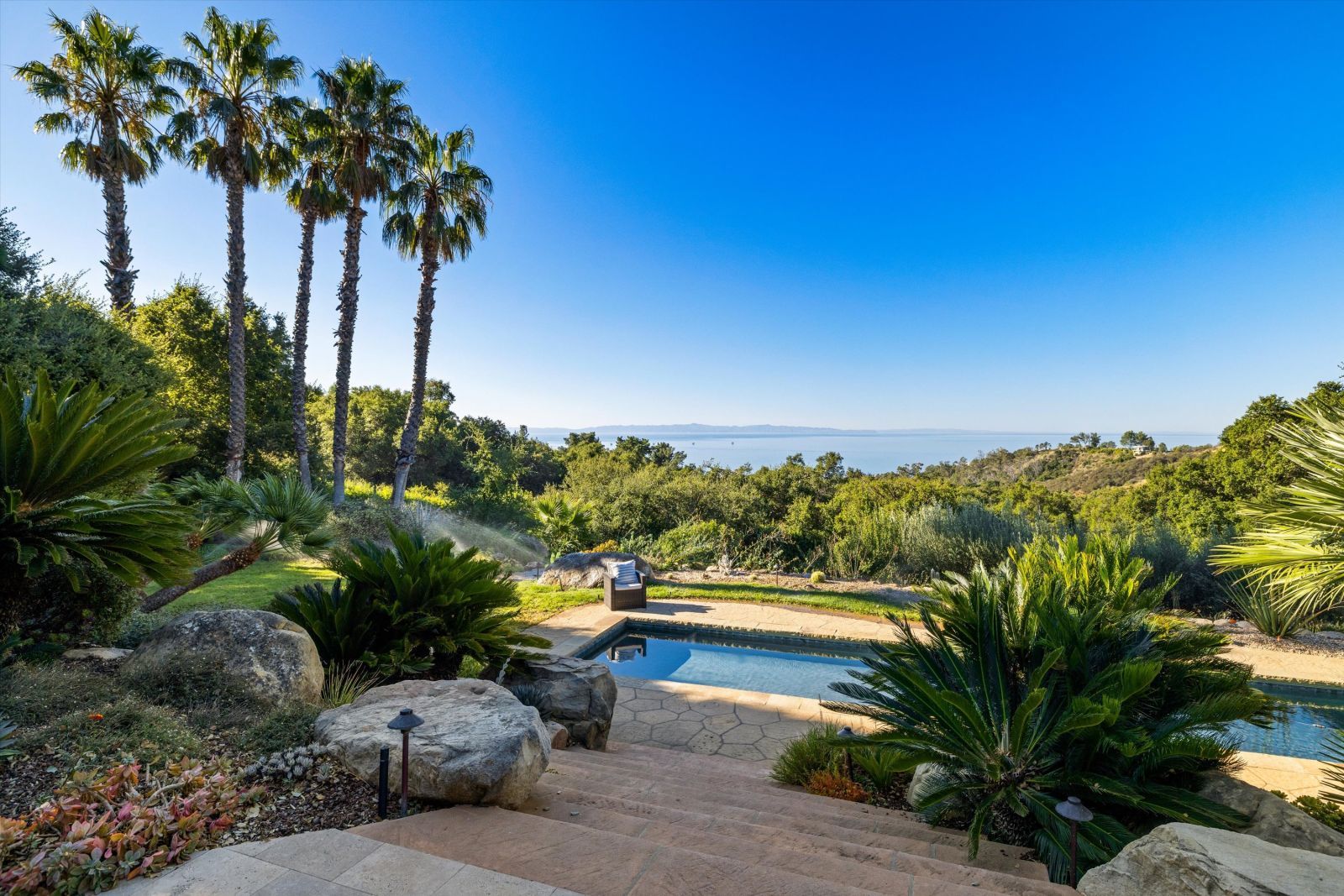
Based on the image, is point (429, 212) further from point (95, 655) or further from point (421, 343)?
point (95, 655)

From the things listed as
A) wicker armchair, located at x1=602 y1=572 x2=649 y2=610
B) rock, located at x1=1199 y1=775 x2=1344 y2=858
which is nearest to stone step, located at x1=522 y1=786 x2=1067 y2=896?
rock, located at x1=1199 y1=775 x2=1344 y2=858

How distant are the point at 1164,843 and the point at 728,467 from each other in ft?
61.9

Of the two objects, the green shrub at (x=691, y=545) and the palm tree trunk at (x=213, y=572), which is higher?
the palm tree trunk at (x=213, y=572)

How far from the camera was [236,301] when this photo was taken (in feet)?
41.2

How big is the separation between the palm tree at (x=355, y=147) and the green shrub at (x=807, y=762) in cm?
1361

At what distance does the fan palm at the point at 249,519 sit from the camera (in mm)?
4285

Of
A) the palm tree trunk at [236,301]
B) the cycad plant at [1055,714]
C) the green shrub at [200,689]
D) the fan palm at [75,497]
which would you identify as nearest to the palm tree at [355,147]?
the palm tree trunk at [236,301]

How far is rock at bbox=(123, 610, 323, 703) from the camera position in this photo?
11.4 ft

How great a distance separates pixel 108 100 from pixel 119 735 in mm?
16424

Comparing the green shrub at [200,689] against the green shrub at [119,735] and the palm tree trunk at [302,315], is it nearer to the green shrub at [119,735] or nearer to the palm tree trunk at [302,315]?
the green shrub at [119,735]

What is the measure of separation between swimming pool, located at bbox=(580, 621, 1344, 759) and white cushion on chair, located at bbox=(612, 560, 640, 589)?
2.42 ft

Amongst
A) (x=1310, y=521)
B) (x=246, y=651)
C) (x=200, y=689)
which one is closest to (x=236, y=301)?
(x=246, y=651)

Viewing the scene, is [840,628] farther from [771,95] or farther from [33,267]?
[33,267]

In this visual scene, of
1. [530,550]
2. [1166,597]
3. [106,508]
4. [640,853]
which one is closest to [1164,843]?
[640,853]
